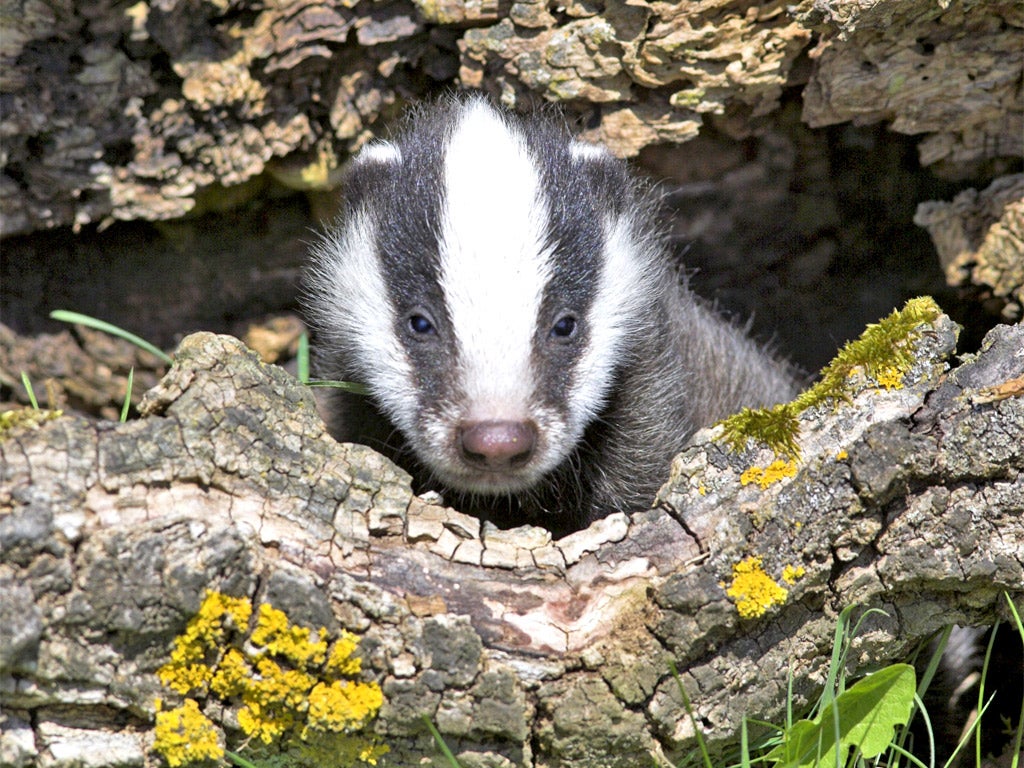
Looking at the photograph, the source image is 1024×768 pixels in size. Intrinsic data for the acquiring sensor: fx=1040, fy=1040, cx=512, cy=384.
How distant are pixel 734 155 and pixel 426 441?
226cm

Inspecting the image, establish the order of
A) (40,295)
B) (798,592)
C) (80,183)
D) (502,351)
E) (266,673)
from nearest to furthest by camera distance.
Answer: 1. (266,673)
2. (798,592)
3. (502,351)
4. (80,183)
5. (40,295)

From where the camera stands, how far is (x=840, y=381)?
7.86 ft

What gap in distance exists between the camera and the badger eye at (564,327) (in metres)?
2.95

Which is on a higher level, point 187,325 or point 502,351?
point 502,351

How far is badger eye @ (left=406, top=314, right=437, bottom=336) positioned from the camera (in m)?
2.93

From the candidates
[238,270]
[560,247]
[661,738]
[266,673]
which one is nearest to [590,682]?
[661,738]

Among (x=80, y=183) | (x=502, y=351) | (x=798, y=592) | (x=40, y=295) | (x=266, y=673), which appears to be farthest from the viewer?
(x=40, y=295)

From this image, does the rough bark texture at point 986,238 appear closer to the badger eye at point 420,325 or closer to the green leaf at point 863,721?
the green leaf at point 863,721

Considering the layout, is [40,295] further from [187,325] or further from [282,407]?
[282,407]

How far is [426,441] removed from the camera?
9.39ft

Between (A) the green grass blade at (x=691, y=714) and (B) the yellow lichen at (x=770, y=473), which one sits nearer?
(A) the green grass blade at (x=691, y=714)

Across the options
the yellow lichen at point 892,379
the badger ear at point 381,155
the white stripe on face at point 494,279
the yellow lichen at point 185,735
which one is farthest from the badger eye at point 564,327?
the yellow lichen at point 185,735

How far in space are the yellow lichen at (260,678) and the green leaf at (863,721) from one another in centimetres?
94

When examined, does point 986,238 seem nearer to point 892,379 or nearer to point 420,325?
point 892,379
